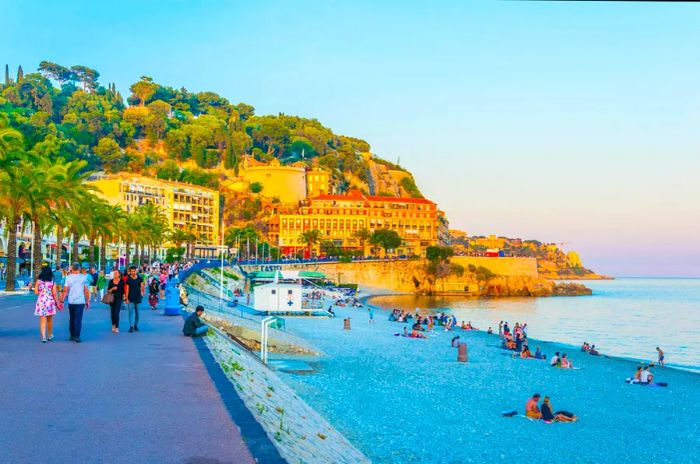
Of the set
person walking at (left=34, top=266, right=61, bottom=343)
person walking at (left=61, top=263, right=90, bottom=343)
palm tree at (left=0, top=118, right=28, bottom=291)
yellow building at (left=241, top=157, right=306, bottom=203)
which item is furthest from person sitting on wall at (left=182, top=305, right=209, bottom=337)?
yellow building at (left=241, top=157, right=306, bottom=203)

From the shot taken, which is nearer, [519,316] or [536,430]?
[536,430]

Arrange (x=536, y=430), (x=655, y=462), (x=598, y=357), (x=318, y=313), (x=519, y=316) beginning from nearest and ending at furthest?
(x=655, y=462), (x=536, y=430), (x=598, y=357), (x=318, y=313), (x=519, y=316)

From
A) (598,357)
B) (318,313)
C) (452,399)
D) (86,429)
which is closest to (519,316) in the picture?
(318,313)

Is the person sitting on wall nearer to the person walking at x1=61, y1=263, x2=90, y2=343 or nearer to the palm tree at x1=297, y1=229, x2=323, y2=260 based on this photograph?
the person walking at x1=61, y1=263, x2=90, y2=343

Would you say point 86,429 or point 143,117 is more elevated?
point 143,117

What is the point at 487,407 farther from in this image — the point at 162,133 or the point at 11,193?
the point at 162,133

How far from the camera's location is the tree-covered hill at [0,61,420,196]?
147m

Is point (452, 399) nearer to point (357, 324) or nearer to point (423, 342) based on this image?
point (423, 342)

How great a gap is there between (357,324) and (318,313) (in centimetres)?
494

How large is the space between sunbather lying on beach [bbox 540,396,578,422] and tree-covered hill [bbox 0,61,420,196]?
130 m

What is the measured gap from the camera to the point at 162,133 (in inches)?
6570

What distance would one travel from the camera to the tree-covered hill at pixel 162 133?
14725cm

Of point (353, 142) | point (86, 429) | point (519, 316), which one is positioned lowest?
point (519, 316)

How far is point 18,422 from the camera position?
722cm
